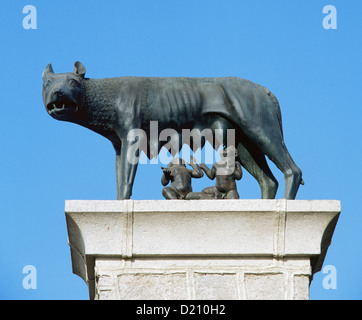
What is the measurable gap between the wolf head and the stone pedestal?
1.09 meters

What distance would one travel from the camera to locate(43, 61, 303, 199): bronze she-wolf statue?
39.3 ft

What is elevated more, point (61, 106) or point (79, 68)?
point (79, 68)

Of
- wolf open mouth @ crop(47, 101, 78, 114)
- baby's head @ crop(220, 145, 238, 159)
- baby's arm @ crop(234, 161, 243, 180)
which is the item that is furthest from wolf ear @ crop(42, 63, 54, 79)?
baby's arm @ crop(234, 161, 243, 180)

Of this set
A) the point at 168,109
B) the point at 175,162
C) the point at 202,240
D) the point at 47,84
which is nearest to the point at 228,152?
the point at 175,162

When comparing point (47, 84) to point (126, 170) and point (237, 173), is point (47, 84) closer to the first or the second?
point (126, 170)

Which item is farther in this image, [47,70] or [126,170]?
[47,70]

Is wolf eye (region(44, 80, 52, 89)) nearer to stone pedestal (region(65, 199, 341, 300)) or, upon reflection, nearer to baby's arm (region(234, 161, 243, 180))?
stone pedestal (region(65, 199, 341, 300))

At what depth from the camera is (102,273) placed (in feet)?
37.0

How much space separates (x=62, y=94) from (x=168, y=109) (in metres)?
1.03

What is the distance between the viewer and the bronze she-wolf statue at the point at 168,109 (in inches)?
472

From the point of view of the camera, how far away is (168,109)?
12.1m

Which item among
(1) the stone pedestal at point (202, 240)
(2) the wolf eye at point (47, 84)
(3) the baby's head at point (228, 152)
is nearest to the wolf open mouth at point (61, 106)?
(2) the wolf eye at point (47, 84)
